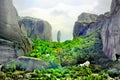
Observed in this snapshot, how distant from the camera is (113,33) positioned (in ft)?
105

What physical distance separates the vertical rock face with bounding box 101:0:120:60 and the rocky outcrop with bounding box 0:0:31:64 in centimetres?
721

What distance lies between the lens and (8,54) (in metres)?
31.0

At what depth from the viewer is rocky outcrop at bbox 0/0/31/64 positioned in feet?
102

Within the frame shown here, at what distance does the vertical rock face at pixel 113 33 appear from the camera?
1235 inches

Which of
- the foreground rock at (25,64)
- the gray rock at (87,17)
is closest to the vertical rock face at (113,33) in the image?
the foreground rock at (25,64)

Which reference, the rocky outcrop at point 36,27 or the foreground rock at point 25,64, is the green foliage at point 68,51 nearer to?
the foreground rock at point 25,64

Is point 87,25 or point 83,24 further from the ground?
point 83,24

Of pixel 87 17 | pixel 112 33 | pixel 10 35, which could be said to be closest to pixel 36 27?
pixel 87 17

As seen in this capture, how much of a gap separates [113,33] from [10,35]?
886 centimetres

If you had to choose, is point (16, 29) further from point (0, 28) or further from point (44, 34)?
point (44, 34)

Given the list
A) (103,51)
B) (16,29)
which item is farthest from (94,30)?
(16,29)

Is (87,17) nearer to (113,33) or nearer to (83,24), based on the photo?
(83,24)

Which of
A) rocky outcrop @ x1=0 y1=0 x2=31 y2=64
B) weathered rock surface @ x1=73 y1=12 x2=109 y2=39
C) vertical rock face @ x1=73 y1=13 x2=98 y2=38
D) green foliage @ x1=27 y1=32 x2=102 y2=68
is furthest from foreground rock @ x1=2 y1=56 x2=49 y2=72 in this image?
vertical rock face @ x1=73 y1=13 x2=98 y2=38

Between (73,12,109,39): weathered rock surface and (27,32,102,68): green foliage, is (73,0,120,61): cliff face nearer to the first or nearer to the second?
(27,32,102,68): green foliage
